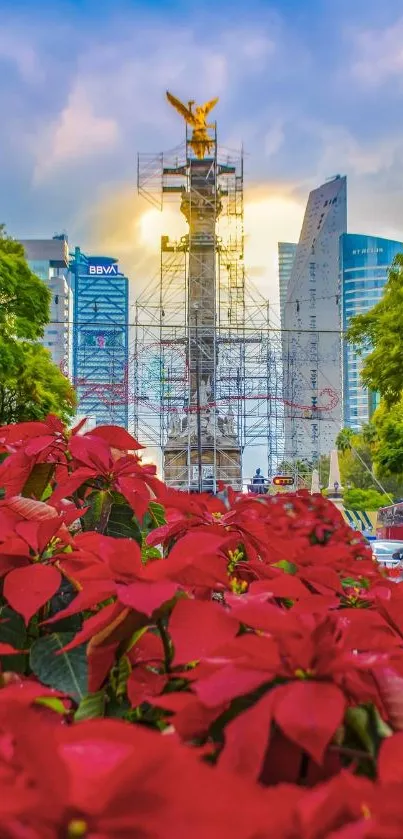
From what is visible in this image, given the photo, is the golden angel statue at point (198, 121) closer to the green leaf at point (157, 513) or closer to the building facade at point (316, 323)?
the building facade at point (316, 323)

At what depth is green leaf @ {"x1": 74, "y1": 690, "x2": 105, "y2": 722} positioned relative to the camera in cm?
42

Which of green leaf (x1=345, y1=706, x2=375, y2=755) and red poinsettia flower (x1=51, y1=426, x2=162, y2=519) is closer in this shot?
green leaf (x1=345, y1=706, x2=375, y2=755)

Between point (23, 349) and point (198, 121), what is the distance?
534 inches

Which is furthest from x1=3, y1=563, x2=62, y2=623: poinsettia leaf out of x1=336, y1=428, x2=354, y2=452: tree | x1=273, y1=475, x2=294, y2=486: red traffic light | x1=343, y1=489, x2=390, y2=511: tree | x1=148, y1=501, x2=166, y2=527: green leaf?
x1=336, y1=428, x2=354, y2=452: tree

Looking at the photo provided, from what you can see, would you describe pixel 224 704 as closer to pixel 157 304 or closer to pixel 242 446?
pixel 242 446

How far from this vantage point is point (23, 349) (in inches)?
401

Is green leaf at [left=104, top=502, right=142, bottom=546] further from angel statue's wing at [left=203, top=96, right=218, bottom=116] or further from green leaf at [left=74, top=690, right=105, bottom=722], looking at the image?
angel statue's wing at [left=203, top=96, right=218, bottom=116]

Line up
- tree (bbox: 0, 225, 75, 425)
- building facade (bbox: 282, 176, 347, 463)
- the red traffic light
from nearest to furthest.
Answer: tree (bbox: 0, 225, 75, 425)
the red traffic light
building facade (bbox: 282, 176, 347, 463)

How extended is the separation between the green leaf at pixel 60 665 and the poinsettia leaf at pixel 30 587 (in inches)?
0.9

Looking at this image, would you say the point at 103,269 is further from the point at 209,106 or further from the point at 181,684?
the point at 181,684

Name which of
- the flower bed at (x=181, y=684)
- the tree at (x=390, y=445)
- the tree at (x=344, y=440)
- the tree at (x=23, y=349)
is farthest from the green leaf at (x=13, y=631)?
the tree at (x=344, y=440)

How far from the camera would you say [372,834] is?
227 mm

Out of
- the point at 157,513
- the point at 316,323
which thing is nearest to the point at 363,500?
the point at 316,323

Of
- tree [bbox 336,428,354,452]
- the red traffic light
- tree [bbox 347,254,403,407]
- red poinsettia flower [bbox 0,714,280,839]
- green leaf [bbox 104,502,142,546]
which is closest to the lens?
red poinsettia flower [bbox 0,714,280,839]
